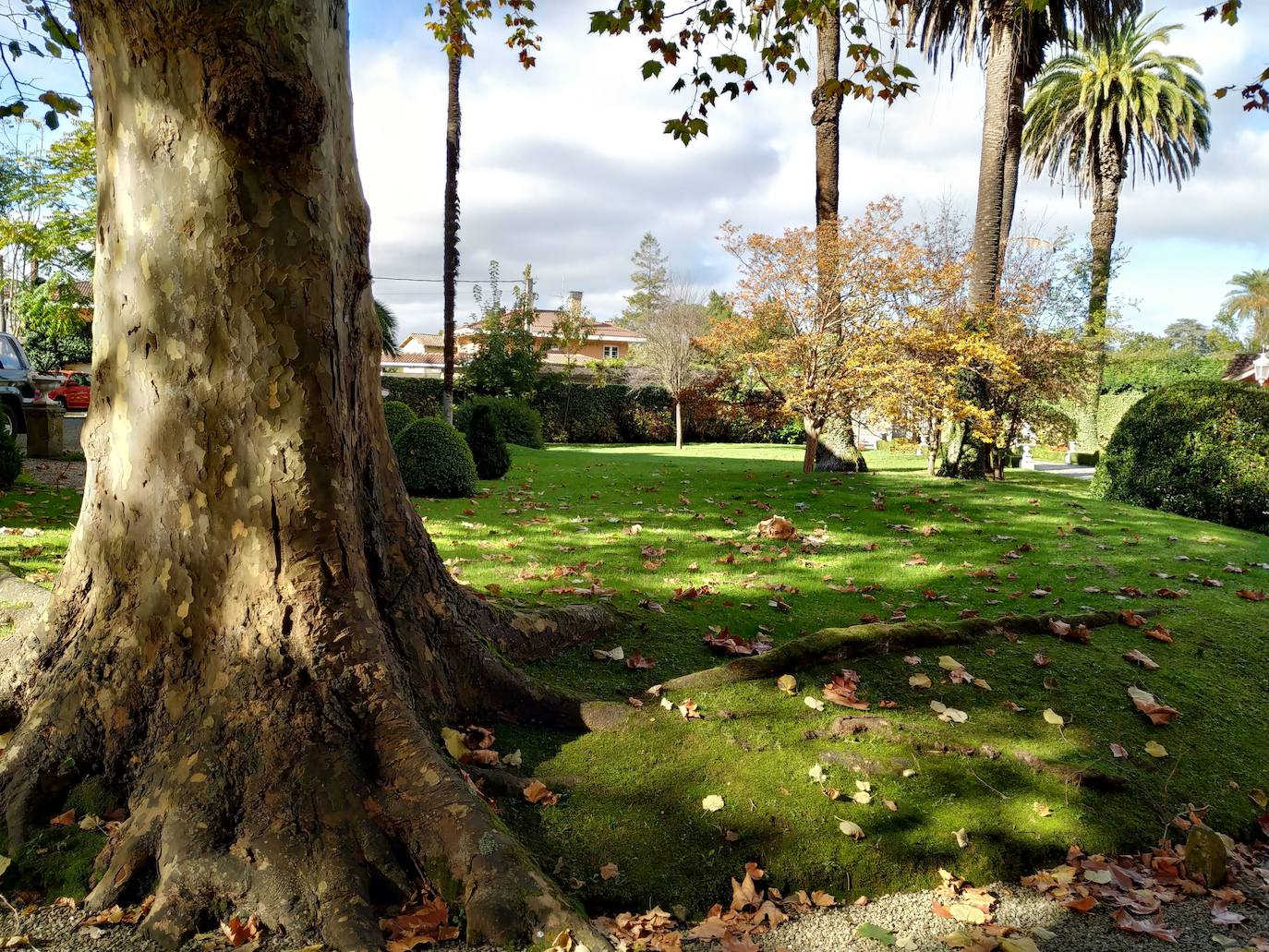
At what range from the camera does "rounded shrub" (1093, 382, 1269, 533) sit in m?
11.0

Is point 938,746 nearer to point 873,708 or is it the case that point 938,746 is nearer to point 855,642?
point 873,708

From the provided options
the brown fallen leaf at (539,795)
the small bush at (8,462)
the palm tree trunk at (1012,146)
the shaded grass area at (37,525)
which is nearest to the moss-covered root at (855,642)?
the brown fallen leaf at (539,795)

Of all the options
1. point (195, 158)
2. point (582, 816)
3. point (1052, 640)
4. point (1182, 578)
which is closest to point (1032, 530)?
point (1182, 578)

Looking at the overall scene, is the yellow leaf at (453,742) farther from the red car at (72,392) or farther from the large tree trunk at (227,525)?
the red car at (72,392)

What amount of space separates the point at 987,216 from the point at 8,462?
16167 mm

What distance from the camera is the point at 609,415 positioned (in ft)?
103

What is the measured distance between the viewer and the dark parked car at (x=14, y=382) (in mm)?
14406

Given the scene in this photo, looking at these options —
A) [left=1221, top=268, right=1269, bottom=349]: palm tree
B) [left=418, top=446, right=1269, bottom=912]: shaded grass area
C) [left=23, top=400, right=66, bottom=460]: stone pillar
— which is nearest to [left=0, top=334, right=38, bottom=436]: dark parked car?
[left=23, top=400, right=66, bottom=460]: stone pillar

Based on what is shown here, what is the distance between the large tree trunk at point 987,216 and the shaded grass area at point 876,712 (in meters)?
6.41

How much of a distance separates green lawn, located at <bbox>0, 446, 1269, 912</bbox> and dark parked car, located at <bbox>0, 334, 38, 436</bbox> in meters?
7.37

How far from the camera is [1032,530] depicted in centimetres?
912

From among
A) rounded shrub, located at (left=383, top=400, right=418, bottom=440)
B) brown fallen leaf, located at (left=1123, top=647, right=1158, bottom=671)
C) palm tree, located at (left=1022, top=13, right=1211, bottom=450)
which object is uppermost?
palm tree, located at (left=1022, top=13, right=1211, bottom=450)

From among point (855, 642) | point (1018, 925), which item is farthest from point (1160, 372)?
point (1018, 925)

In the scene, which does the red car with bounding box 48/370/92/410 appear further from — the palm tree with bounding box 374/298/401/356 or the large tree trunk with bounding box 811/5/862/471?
the large tree trunk with bounding box 811/5/862/471
